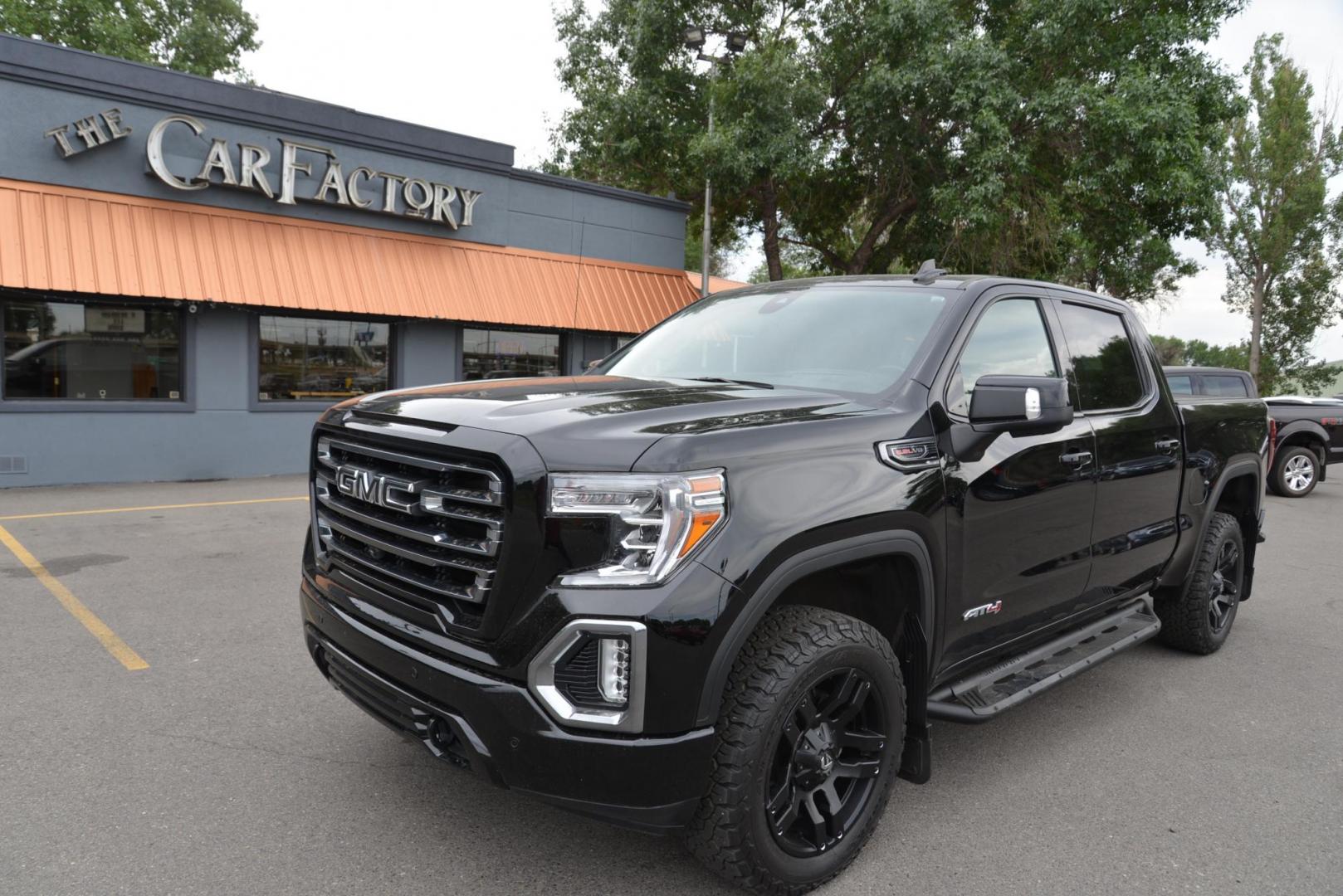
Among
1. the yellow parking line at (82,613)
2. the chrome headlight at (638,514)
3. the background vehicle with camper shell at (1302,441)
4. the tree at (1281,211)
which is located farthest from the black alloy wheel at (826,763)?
the tree at (1281,211)

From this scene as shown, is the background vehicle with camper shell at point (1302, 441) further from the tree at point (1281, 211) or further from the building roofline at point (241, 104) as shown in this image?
the tree at point (1281, 211)

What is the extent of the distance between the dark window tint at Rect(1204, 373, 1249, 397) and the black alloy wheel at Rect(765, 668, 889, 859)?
12.2 metres

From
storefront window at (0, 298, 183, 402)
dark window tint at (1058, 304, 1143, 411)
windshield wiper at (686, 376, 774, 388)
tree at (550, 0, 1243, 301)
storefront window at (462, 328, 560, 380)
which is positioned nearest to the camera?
windshield wiper at (686, 376, 774, 388)

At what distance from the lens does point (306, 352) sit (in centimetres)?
1300

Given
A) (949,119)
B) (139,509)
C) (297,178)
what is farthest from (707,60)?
(139,509)

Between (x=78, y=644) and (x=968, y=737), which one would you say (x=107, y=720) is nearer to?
(x=78, y=644)

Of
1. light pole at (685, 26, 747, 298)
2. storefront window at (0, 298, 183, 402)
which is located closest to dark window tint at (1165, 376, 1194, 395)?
light pole at (685, 26, 747, 298)

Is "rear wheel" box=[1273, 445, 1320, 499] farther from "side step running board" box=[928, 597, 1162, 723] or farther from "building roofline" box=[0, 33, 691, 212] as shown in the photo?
"building roofline" box=[0, 33, 691, 212]

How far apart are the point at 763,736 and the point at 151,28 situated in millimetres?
43238

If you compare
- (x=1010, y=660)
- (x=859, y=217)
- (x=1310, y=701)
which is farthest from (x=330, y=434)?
(x=859, y=217)

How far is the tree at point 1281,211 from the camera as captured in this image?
1286 inches

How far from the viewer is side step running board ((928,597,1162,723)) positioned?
3115 mm

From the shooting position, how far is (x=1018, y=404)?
2949 mm

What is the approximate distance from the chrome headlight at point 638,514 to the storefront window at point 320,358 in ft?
38.1
